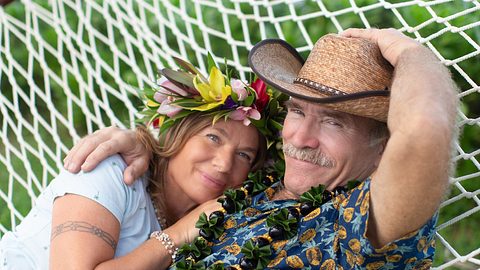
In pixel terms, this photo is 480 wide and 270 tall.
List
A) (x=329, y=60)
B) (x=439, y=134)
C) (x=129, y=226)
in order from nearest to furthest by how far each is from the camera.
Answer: (x=439, y=134) → (x=329, y=60) → (x=129, y=226)

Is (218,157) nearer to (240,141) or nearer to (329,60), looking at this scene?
(240,141)

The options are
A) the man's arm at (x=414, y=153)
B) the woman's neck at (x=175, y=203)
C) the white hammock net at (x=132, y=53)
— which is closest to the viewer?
the man's arm at (x=414, y=153)

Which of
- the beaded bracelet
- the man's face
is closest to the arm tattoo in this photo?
the beaded bracelet

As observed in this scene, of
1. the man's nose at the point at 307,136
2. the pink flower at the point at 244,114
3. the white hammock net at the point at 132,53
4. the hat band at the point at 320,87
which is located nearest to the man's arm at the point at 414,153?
the hat band at the point at 320,87

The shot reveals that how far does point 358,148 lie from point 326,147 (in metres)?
0.08

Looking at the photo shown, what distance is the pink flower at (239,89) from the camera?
7.48ft

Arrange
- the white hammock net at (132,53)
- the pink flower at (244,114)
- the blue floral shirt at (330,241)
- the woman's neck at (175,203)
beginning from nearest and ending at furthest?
the blue floral shirt at (330,241)
the pink flower at (244,114)
the woman's neck at (175,203)
the white hammock net at (132,53)

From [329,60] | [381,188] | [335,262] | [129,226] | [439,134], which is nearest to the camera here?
[439,134]

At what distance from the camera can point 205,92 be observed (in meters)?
2.28

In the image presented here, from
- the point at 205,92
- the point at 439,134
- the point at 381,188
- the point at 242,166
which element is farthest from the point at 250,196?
the point at 439,134

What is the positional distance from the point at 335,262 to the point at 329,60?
0.51m

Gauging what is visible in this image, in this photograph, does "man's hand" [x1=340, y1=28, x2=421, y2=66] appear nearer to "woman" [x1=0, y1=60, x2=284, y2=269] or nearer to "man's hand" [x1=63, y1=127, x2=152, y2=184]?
"woman" [x1=0, y1=60, x2=284, y2=269]

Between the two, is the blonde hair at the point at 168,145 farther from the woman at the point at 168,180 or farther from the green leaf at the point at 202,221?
the green leaf at the point at 202,221

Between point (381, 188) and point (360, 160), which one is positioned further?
point (360, 160)
